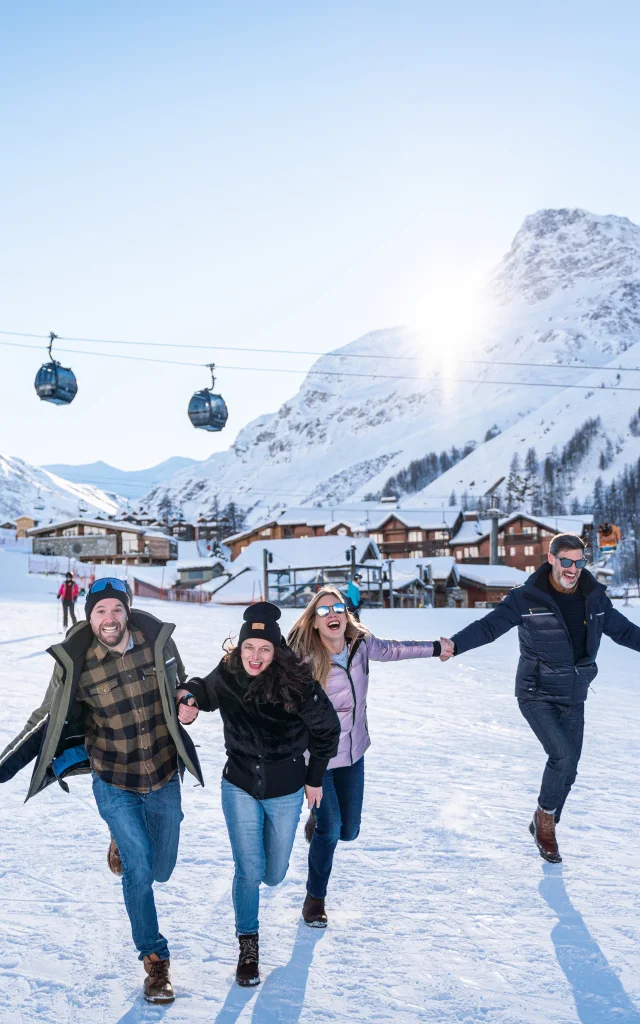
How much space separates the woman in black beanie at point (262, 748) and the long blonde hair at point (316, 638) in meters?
0.47

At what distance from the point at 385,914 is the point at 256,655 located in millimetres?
1728

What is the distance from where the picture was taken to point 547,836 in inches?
196

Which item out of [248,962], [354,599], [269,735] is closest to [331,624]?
[269,735]

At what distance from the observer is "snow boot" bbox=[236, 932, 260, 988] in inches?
134

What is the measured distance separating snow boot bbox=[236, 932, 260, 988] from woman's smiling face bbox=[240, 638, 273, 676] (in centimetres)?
120

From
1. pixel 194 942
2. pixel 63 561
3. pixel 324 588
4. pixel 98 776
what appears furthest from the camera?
pixel 63 561

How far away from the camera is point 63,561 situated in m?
51.4

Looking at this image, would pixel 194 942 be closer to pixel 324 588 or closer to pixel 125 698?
pixel 125 698

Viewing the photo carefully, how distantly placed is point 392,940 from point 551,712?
1.78 meters

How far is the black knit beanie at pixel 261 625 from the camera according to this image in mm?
3596

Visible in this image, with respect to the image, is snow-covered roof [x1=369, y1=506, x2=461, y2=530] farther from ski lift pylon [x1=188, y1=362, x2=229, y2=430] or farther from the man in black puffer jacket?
the man in black puffer jacket

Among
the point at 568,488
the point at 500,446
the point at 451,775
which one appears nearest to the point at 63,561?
the point at 451,775

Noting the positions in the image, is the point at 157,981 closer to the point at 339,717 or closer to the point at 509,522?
the point at 339,717

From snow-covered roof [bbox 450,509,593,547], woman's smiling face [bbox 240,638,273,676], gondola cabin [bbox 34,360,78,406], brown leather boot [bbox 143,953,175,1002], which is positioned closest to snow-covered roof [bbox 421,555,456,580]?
snow-covered roof [bbox 450,509,593,547]
